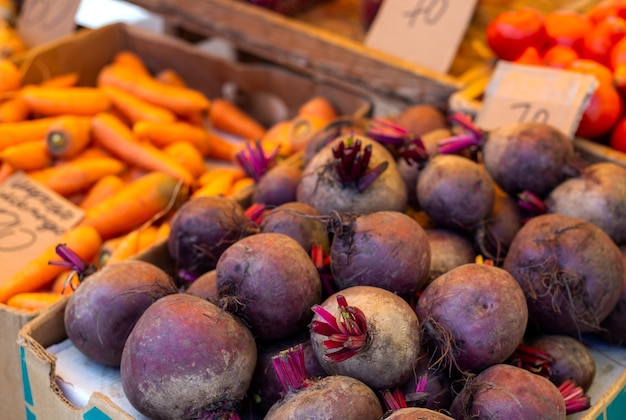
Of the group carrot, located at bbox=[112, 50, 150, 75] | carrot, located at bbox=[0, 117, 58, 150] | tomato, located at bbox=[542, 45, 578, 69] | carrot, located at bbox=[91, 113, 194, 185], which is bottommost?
carrot, located at bbox=[0, 117, 58, 150]

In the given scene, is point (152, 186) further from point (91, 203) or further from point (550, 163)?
point (550, 163)

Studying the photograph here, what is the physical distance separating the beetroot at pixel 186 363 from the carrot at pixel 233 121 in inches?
59.0

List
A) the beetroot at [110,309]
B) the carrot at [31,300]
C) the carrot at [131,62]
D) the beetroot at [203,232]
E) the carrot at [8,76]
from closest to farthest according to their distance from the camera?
the beetroot at [110,309]
the beetroot at [203,232]
the carrot at [31,300]
the carrot at [8,76]
the carrot at [131,62]

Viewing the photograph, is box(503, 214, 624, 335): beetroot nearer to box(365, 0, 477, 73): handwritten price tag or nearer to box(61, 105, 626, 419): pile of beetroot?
box(61, 105, 626, 419): pile of beetroot

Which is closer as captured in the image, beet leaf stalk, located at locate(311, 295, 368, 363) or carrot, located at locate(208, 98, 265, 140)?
beet leaf stalk, located at locate(311, 295, 368, 363)

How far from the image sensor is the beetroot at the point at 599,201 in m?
1.64

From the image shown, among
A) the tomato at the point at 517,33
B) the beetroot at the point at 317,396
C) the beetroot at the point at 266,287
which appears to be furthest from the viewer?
the tomato at the point at 517,33

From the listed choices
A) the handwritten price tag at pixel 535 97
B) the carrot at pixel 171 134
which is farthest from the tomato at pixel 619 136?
the carrot at pixel 171 134

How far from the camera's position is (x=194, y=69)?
2.88m

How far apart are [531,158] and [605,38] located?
71 cm

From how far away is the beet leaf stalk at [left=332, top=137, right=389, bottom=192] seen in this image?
151 centimetres

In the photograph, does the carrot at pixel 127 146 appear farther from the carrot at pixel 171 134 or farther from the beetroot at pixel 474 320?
the beetroot at pixel 474 320

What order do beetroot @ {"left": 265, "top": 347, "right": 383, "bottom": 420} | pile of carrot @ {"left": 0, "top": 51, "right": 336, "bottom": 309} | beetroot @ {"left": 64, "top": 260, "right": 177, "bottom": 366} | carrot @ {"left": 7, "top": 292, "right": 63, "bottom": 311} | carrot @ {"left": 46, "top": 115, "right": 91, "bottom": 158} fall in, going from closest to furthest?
beetroot @ {"left": 265, "top": 347, "right": 383, "bottom": 420} < beetroot @ {"left": 64, "top": 260, "right": 177, "bottom": 366} < carrot @ {"left": 7, "top": 292, "right": 63, "bottom": 311} < pile of carrot @ {"left": 0, "top": 51, "right": 336, "bottom": 309} < carrot @ {"left": 46, "top": 115, "right": 91, "bottom": 158}

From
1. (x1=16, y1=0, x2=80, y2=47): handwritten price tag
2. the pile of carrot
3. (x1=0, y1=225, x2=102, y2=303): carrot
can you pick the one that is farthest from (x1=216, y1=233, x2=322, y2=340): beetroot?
(x1=16, y1=0, x2=80, y2=47): handwritten price tag
